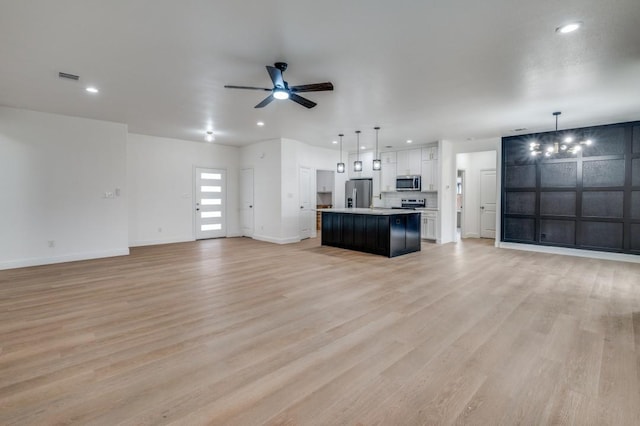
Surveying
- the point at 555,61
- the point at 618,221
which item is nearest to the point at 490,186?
the point at 618,221

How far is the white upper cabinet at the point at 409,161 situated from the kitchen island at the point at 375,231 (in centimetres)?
241

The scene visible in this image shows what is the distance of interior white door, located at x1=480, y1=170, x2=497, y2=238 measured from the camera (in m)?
9.02

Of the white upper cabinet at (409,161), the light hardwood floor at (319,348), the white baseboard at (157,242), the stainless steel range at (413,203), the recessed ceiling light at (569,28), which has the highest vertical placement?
the recessed ceiling light at (569,28)

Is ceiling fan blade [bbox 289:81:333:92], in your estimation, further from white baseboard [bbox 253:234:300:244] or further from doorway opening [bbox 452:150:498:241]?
doorway opening [bbox 452:150:498:241]

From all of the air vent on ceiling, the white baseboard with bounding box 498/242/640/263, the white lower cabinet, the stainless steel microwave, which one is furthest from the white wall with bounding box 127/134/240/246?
the white baseboard with bounding box 498/242/640/263

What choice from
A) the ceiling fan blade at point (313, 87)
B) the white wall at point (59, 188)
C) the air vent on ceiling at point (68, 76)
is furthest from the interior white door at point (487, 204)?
the air vent on ceiling at point (68, 76)

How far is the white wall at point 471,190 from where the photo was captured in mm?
9312

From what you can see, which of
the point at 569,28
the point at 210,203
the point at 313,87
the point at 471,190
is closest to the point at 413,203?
the point at 471,190

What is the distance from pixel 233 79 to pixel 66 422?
12.2 ft

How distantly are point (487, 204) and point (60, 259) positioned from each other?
1071 centimetres

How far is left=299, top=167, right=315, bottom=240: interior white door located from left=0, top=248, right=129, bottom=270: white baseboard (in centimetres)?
436

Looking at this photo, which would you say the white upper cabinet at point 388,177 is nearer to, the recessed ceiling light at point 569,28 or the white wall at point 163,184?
the white wall at point 163,184

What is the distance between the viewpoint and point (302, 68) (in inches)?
140

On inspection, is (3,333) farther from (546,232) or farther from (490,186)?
(490,186)
